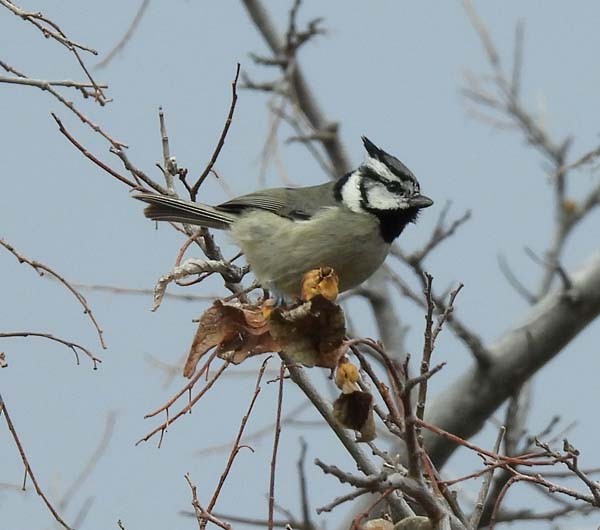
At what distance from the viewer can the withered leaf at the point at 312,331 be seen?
2242 mm

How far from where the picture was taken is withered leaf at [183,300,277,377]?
249 cm

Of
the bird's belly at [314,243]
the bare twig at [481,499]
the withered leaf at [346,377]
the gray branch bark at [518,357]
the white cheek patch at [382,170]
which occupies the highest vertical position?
the white cheek patch at [382,170]

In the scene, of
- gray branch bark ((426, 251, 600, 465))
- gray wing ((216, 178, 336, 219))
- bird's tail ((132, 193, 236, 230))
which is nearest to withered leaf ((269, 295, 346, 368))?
bird's tail ((132, 193, 236, 230))

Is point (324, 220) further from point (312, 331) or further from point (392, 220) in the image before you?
point (312, 331)

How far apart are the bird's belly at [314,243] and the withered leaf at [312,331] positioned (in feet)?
5.35

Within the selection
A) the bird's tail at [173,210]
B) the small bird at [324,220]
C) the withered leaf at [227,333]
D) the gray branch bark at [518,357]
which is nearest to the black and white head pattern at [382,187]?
the small bird at [324,220]

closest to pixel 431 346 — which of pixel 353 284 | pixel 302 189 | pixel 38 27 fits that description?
pixel 38 27

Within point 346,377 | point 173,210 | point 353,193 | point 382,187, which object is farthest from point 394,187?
point 346,377

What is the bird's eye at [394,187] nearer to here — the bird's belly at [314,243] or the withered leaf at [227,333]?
the bird's belly at [314,243]

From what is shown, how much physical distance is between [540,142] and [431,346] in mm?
4928

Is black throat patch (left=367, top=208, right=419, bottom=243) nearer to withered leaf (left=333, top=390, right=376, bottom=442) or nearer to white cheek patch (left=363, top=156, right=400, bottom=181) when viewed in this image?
white cheek patch (left=363, top=156, right=400, bottom=181)

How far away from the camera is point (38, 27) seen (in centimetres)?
279

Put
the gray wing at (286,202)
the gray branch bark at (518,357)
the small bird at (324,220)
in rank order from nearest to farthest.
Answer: the small bird at (324,220) → the gray wing at (286,202) → the gray branch bark at (518,357)

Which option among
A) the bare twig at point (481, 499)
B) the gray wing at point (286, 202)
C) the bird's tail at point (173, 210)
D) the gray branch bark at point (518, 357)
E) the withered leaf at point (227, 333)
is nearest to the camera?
the withered leaf at point (227, 333)
